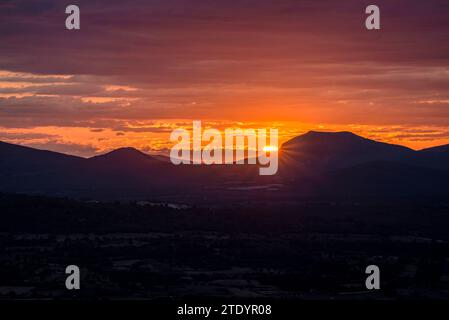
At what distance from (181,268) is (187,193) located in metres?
123

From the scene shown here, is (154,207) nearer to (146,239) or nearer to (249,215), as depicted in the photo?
(249,215)

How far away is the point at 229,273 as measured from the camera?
64.8 meters

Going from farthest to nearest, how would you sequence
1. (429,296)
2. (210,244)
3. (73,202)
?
1. (73,202)
2. (210,244)
3. (429,296)

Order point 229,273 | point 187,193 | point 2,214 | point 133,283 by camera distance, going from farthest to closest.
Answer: point 187,193, point 2,214, point 229,273, point 133,283

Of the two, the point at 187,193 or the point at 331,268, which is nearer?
the point at 331,268

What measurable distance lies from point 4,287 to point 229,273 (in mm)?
15594

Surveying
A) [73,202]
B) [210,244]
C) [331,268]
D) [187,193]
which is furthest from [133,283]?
[187,193]

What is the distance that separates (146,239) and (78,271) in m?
26.6

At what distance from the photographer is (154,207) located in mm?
108062

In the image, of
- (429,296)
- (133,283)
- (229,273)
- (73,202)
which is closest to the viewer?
(429,296)

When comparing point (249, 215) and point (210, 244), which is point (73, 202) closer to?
point (249, 215)

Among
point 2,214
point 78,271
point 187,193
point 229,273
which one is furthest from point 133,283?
point 187,193

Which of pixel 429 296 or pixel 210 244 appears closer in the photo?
pixel 429 296

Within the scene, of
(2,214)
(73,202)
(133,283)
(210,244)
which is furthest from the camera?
(73,202)
